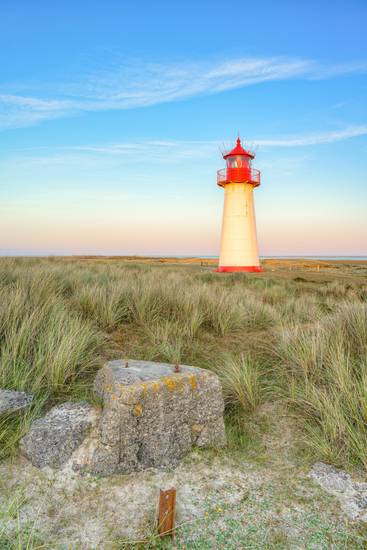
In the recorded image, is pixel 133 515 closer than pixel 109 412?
Yes

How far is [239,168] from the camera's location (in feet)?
66.0

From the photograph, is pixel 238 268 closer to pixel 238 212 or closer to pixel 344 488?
pixel 238 212

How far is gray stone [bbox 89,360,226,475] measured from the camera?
8.09ft

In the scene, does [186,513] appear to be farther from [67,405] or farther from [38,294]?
[38,294]

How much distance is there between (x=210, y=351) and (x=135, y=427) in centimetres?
249

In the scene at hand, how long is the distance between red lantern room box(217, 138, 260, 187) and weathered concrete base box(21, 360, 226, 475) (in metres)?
18.5

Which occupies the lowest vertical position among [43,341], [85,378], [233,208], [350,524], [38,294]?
[350,524]

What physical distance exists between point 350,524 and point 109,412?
1653mm

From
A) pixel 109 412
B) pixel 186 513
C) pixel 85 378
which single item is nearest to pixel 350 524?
pixel 186 513

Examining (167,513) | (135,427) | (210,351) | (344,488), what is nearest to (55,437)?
(135,427)

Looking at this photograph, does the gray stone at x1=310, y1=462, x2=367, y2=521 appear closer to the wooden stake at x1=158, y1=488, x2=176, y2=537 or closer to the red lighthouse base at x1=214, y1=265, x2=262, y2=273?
the wooden stake at x1=158, y1=488, x2=176, y2=537

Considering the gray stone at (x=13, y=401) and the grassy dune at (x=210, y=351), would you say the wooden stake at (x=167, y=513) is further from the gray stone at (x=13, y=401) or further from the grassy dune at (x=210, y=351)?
the gray stone at (x=13, y=401)

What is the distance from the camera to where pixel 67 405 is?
2949 millimetres

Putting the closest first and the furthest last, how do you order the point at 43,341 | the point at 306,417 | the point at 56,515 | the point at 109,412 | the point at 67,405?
1. the point at 56,515
2. the point at 109,412
3. the point at 67,405
4. the point at 306,417
5. the point at 43,341
